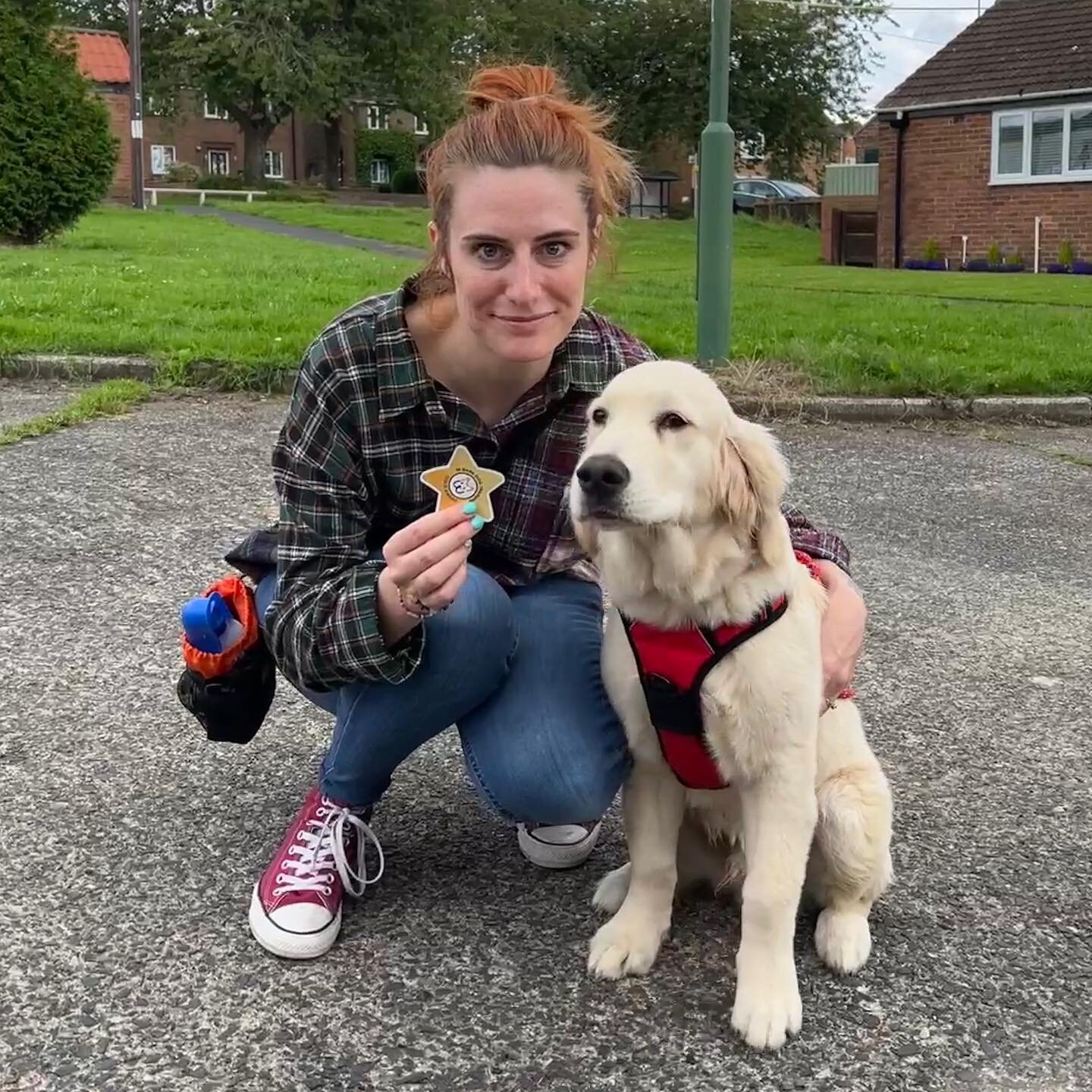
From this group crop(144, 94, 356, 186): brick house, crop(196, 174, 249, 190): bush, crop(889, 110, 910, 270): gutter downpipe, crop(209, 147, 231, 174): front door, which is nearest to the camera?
crop(889, 110, 910, 270): gutter downpipe

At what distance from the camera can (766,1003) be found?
2.17 metres

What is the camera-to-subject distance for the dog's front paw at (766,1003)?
214 cm

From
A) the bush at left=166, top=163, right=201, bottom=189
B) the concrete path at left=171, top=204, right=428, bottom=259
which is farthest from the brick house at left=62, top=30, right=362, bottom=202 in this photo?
the concrete path at left=171, top=204, right=428, bottom=259

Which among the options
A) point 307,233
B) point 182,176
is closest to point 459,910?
point 307,233

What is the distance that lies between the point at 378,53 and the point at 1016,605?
4409cm

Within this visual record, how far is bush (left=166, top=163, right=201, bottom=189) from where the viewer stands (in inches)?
1932

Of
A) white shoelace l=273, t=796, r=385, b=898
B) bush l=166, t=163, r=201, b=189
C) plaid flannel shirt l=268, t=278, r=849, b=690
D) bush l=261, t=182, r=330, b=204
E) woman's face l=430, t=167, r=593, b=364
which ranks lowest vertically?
white shoelace l=273, t=796, r=385, b=898

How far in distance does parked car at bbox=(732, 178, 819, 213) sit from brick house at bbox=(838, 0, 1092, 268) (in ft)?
47.4

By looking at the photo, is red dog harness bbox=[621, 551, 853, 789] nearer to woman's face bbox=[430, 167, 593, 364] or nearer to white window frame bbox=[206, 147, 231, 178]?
woman's face bbox=[430, 167, 593, 364]

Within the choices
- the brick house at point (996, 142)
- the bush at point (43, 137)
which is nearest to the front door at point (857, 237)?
the brick house at point (996, 142)

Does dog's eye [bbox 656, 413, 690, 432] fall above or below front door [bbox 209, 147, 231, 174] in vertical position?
below

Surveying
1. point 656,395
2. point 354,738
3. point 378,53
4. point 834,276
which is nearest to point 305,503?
point 354,738

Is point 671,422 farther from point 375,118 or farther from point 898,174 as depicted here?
point 375,118

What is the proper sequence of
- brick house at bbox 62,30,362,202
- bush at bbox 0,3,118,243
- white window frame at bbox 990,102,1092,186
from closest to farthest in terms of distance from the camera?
bush at bbox 0,3,118,243 → white window frame at bbox 990,102,1092,186 → brick house at bbox 62,30,362,202
